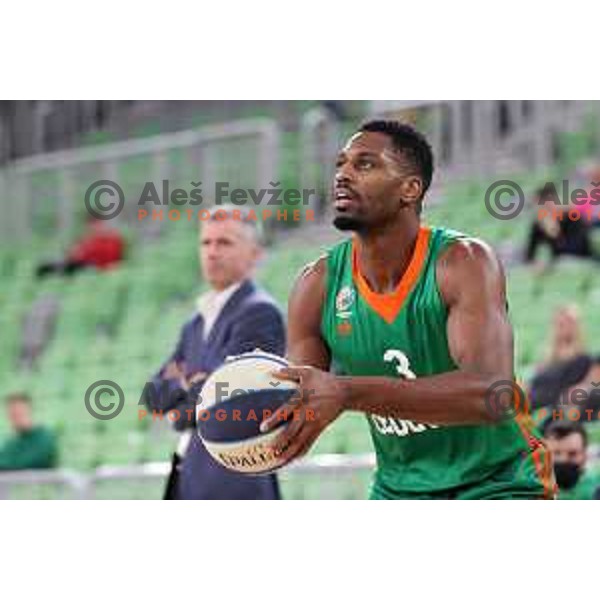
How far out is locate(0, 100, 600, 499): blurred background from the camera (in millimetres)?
6781

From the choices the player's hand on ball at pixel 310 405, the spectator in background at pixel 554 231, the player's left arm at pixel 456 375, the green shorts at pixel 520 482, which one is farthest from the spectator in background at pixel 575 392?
the player's hand on ball at pixel 310 405

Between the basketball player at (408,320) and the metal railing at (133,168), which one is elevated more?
the metal railing at (133,168)

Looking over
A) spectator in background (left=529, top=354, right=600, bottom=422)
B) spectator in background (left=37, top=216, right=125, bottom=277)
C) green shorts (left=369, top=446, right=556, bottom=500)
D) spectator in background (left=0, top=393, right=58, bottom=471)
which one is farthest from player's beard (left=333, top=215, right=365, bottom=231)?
spectator in background (left=37, top=216, right=125, bottom=277)

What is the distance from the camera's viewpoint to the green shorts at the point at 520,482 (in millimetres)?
3742

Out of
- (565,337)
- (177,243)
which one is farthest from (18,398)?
(565,337)

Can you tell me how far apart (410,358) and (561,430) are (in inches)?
97.8

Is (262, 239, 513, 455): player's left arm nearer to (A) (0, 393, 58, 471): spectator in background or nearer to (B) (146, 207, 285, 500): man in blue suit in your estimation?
(B) (146, 207, 285, 500): man in blue suit

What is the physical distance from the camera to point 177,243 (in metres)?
7.56

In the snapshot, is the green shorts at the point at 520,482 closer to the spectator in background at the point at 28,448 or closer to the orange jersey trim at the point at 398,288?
the orange jersey trim at the point at 398,288

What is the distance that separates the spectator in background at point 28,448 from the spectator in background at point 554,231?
2.49m

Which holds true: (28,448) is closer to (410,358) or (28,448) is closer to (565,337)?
(565,337)
